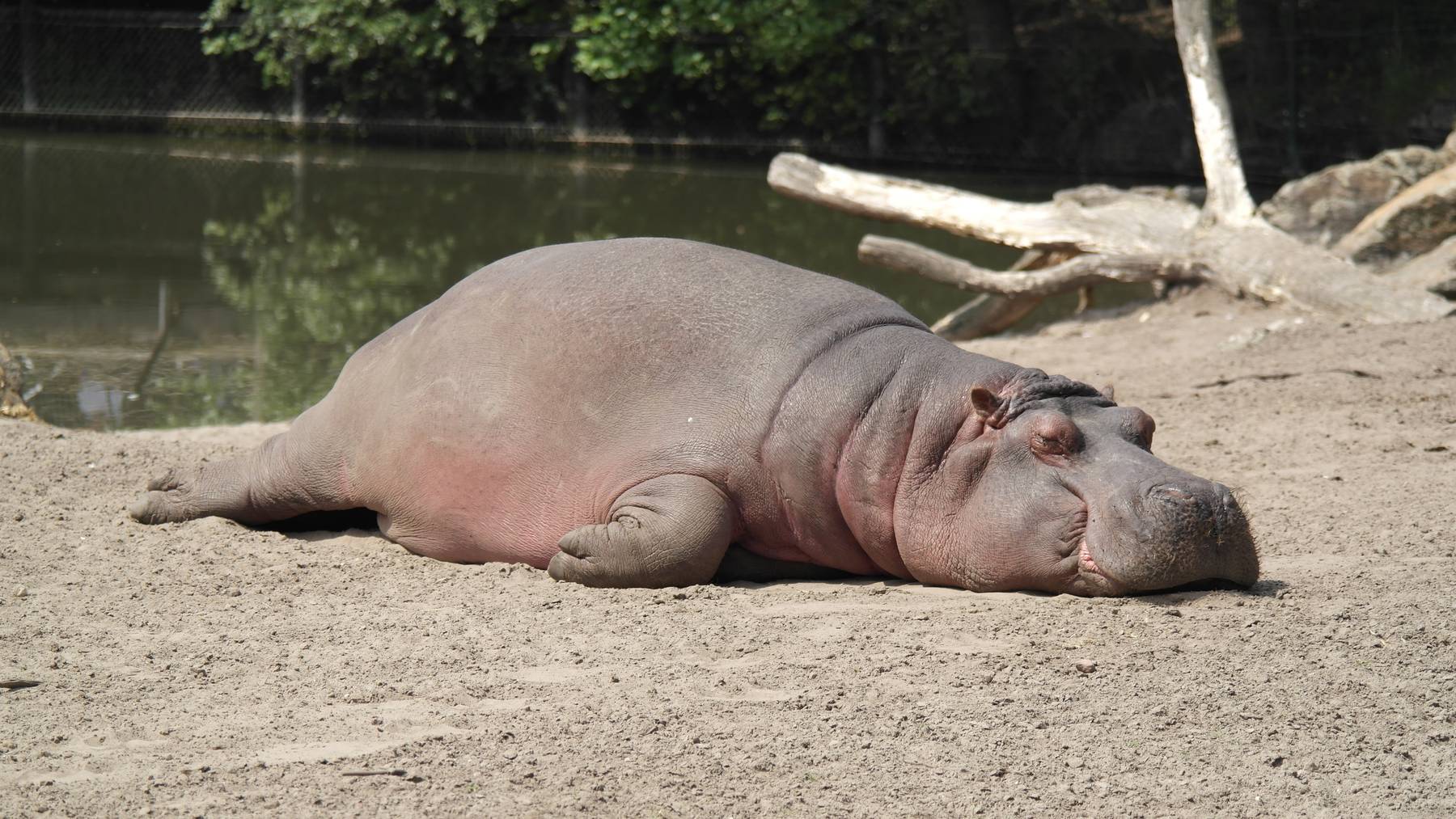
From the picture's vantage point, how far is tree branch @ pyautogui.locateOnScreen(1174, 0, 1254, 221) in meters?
8.93

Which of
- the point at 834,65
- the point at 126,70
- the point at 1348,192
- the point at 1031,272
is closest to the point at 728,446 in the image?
the point at 1031,272

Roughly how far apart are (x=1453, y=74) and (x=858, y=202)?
1029 centimetres

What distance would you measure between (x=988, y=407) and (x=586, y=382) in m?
1.21

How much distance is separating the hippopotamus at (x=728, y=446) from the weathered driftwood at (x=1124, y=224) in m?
4.48

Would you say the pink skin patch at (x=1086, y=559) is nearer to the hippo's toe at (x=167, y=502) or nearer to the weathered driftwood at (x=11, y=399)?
the hippo's toe at (x=167, y=502)

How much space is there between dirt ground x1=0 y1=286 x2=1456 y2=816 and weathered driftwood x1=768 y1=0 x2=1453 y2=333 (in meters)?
3.96

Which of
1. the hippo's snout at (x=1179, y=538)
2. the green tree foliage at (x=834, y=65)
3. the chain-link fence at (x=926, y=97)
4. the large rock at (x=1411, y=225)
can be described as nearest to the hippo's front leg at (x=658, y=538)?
the hippo's snout at (x=1179, y=538)

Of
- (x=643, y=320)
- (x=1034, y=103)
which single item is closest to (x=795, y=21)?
(x=1034, y=103)

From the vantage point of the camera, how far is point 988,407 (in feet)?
13.3

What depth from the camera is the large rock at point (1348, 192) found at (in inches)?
382

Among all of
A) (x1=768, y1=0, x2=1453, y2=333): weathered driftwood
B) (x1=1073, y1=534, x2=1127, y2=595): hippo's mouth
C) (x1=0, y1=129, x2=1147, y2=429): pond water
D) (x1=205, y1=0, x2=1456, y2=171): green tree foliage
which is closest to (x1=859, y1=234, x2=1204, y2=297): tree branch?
(x1=768, y1=0, x2=1453, y2=333): weathered driftwood

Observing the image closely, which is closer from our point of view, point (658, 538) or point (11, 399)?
point (658, 538)

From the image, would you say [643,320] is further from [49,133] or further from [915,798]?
[49,133]

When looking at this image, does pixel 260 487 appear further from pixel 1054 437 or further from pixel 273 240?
pixel 273 240
